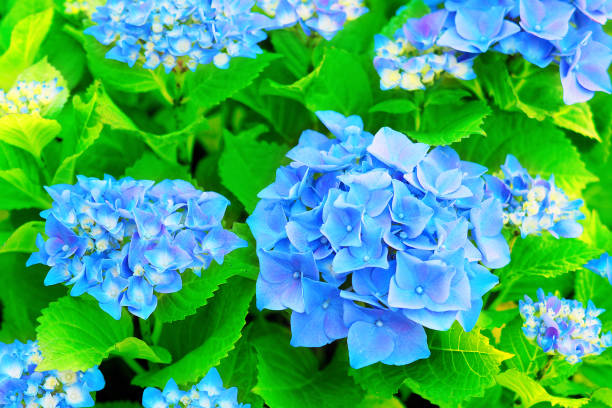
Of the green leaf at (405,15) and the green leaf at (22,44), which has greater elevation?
the green leaf at (22,44)

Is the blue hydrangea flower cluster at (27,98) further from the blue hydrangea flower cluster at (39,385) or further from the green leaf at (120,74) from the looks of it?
the blue hydrangea flower cluster at (39,385)

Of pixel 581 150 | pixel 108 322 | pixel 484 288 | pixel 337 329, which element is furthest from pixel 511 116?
pixel 108 322

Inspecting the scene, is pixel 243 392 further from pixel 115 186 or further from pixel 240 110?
pixel 240 110

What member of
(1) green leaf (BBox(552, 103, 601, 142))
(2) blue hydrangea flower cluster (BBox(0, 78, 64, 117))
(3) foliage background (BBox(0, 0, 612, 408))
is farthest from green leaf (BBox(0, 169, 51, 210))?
(1) green leaf (BBox(552, 103, 601, 142))

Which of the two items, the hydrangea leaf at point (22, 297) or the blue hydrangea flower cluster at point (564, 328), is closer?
the blue hydrangea flower cluster at point (564, 328)

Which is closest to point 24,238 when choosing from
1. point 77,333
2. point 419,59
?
point 77,333

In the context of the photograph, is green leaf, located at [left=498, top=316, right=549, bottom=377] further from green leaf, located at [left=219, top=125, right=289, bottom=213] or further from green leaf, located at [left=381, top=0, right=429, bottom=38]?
green leaf, located at [left=381, top=0, right=429, bottom=38]

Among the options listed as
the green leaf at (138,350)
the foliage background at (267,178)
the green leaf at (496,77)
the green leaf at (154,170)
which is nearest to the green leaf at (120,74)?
the foliage background at (267,178)
